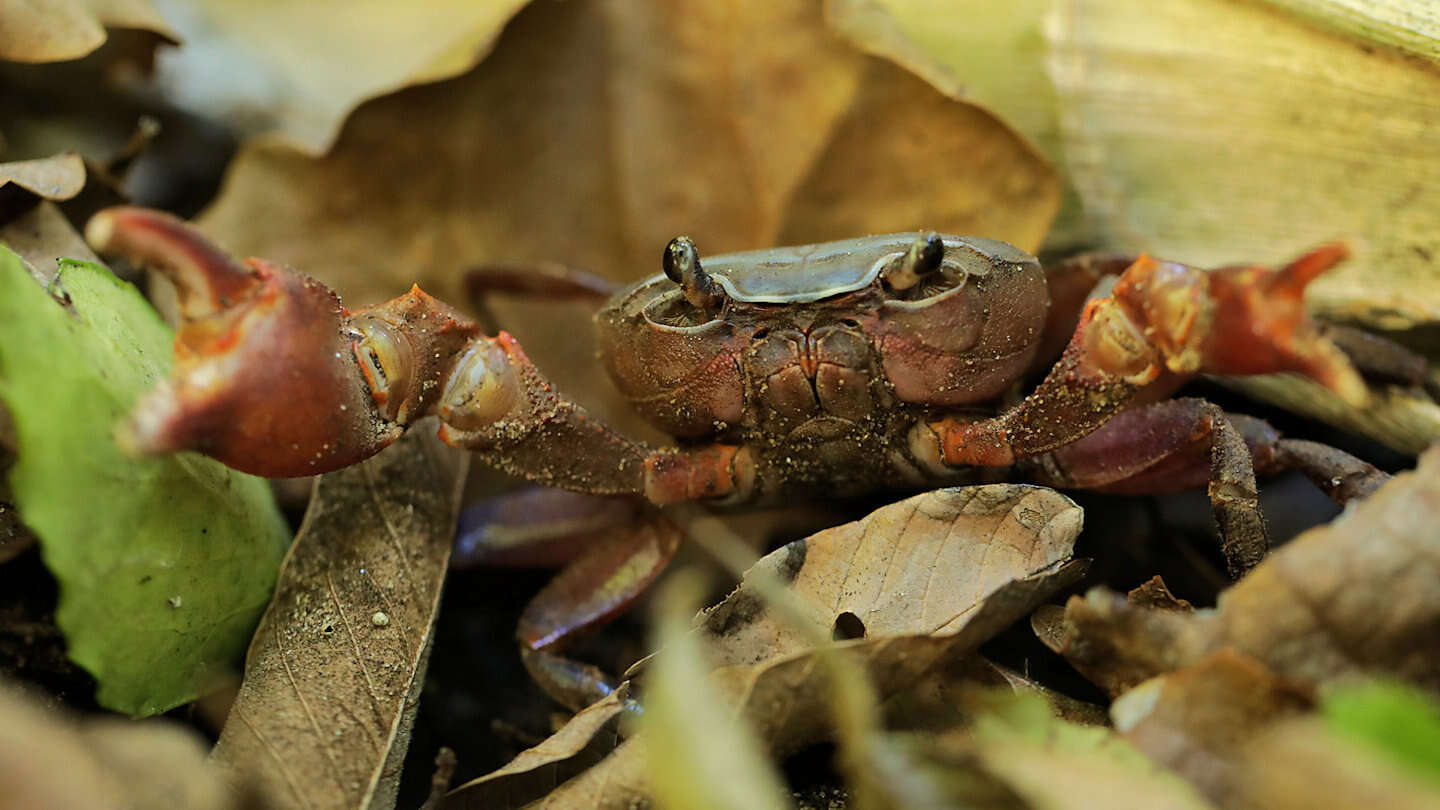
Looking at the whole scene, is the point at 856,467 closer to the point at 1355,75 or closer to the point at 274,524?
the point at 274,524

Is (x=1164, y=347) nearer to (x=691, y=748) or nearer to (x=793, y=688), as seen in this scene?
(x=793, y=688)

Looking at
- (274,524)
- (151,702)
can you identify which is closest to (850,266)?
(274,524)

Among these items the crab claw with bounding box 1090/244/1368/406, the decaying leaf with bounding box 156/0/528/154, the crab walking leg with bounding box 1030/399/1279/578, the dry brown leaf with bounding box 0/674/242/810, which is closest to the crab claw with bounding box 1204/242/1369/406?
the crab claw with bounding box 1090/244/1368/406

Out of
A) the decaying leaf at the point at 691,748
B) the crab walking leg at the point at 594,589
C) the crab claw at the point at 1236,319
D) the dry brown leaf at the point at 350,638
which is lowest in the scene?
the crab walking leg at the point at 594,589

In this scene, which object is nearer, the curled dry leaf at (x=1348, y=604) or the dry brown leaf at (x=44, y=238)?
the curled dry leaf at (x=1348, y=604)

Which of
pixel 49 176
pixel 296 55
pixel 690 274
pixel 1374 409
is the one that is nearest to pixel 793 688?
pixel 690 274

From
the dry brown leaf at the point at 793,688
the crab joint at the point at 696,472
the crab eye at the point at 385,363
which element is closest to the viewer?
the dry brown leaf at the point at 793,688

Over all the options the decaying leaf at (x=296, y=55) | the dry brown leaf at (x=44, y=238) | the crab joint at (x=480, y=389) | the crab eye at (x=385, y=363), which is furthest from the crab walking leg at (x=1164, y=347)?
the decaying leaf at (x=296, y=55)

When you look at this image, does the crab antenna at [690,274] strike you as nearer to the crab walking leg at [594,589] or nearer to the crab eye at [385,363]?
the crab eye at [385,363]
